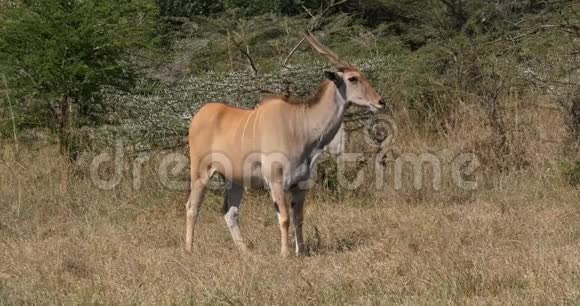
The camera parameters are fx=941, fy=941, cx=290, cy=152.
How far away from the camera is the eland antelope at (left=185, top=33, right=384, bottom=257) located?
25.0 feet

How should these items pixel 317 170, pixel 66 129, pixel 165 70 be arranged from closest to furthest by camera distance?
pixel 317 170, pixel 66 129, pixel 165 70

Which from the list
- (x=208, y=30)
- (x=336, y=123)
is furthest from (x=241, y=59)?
(x=336, y=123)

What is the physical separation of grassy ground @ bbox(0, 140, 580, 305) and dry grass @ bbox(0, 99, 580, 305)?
0.02 metres

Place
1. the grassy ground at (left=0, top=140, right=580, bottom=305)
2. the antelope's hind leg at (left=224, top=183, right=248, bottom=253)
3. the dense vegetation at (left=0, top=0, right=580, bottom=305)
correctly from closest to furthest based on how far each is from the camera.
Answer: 1. the grassy ground at (left=0, top=140, right=580, bottom=305)
2. the dense vegetation at (left=0, top=0, right=580, bottom=305)
3. the antelope's hind leg at (left=224, top=183, right=248, bottom=253)

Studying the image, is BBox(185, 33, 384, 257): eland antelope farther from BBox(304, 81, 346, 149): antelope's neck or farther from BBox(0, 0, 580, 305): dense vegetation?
BBox(0, 0, 580, 305): dense vegetation

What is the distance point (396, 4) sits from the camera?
18312 millimetres

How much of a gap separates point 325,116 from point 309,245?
1.09m

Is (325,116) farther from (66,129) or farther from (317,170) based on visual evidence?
(66,129)

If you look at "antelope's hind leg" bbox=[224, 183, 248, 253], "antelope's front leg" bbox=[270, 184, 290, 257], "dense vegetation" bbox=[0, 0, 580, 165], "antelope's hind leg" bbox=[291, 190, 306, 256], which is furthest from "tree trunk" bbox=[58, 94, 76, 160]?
"antelope's front leg" bbox=[270, 184, 290, 257]

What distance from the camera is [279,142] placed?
7.68 metres

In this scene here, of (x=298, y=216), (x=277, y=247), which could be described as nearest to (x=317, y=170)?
(x=298, y=216)

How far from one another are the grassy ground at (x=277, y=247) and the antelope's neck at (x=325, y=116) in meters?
0.80

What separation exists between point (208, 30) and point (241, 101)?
544 centimetres

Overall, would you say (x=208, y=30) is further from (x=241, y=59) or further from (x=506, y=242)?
(x=506, y=242)
